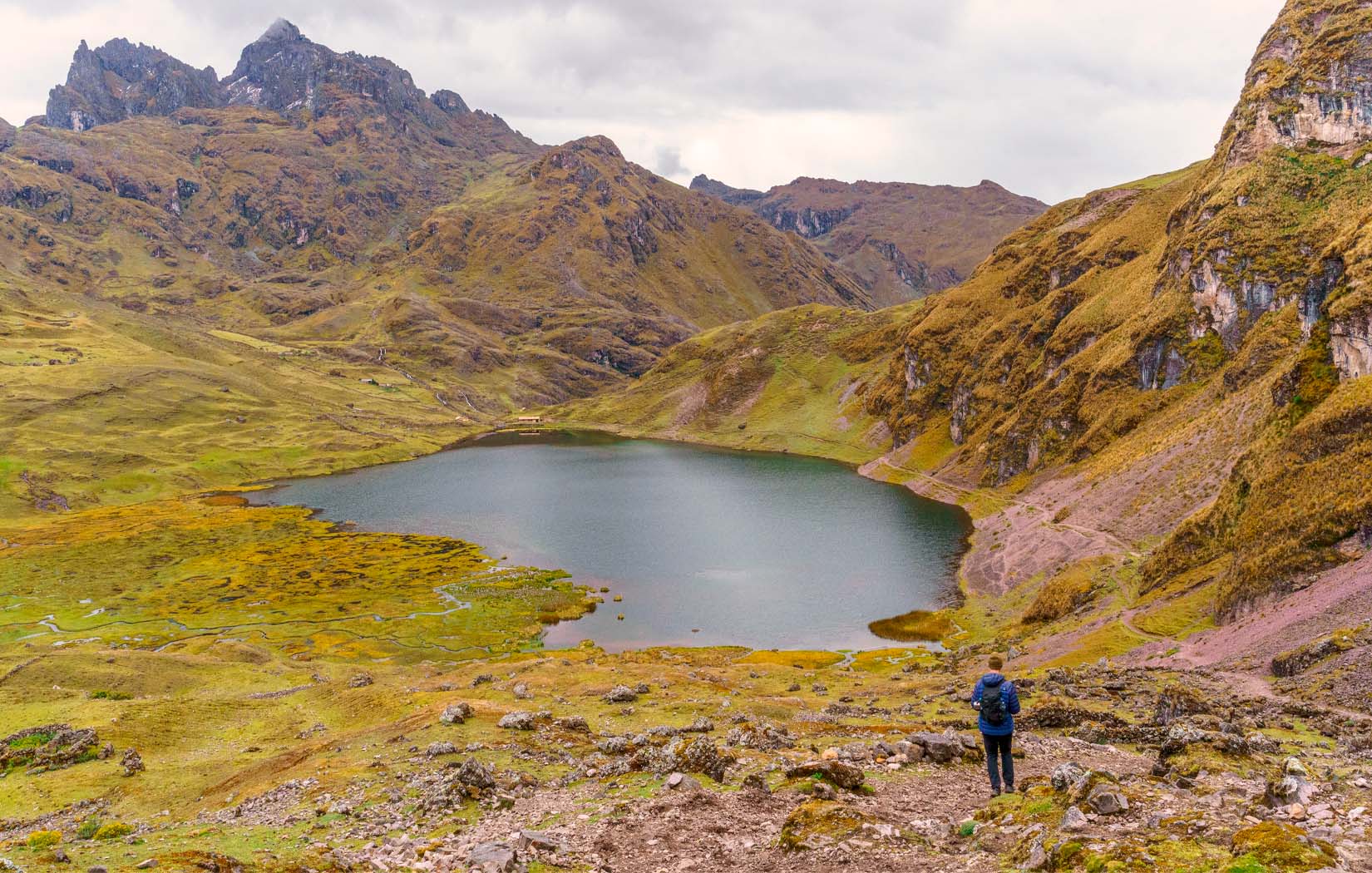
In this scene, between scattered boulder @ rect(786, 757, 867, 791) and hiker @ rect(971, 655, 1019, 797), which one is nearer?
hiker @ rect(971, 655, 1019, 797)

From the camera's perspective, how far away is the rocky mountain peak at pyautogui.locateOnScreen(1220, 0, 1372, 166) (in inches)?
5551

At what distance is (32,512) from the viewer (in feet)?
600

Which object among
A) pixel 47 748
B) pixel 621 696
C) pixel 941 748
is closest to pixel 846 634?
pixel 621 696

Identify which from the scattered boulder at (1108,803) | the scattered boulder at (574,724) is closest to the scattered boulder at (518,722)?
the scattered boulder at (574,724)

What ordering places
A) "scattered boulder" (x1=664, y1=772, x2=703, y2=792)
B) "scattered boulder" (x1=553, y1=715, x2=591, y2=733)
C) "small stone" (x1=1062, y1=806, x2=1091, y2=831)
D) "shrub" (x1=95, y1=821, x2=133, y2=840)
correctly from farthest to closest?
"scattered boulder" (x1=553, y1=715, x2=591, y2=733)
"shrub" (x1=95, y1=821, x2=133, y2=840)
"scattered boulder" (x1=664, y1=772, x2=703, y2=792)
"small stone" (x1=1062, y1=806, x2=1091, y2=831)

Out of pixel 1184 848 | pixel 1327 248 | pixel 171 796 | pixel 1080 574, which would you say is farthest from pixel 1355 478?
pixel 171 796

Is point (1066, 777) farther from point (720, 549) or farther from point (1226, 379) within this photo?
point (1226, 379)

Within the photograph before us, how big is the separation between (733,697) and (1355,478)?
5370cm

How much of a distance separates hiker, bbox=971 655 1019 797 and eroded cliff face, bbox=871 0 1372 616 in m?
51.5

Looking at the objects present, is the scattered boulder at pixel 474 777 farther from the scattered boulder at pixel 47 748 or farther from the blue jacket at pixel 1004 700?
the scattered boulder at pixel 47 748

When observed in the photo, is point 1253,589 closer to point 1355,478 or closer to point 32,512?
point 1355,478

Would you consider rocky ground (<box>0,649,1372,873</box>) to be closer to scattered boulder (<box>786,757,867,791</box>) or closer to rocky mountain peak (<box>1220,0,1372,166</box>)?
scattered boulder (<box>786,757,867,791</box>)

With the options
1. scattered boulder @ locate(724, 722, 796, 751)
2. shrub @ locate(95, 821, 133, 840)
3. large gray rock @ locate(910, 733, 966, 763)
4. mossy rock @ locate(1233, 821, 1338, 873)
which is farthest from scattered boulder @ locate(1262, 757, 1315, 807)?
shrub @ locate(95, 821, 133, 840)

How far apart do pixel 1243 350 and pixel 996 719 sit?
13318 cm
